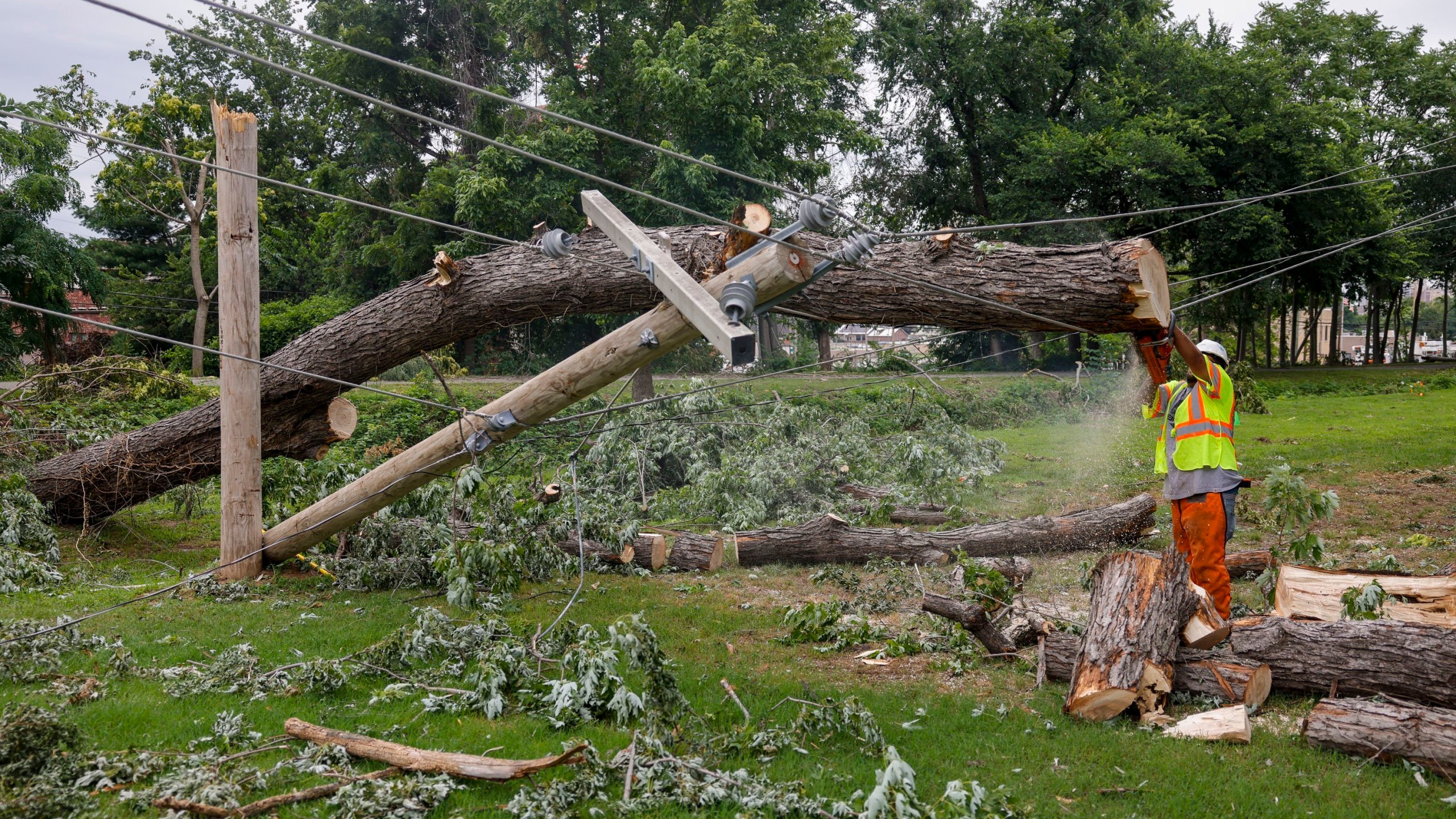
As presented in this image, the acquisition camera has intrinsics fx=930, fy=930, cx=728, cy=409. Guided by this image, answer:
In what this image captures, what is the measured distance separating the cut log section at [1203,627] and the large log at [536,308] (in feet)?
5.12

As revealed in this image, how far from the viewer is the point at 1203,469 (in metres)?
5.62

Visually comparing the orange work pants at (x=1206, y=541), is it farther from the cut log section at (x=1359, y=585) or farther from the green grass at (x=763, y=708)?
the green grass at (x=763, y=708)

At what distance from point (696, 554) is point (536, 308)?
8.03 ft

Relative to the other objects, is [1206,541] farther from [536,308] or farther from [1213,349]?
[536,308]

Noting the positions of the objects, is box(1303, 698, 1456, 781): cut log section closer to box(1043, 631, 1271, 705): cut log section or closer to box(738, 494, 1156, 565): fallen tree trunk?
box(1043, 631, 1271, 705): cut log section

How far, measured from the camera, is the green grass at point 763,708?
3631 mm

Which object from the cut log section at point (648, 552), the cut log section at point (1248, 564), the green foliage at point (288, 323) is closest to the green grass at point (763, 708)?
the cut log section at point (648, 552)

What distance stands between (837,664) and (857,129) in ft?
54.8

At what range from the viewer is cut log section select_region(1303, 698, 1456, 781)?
3729 mm

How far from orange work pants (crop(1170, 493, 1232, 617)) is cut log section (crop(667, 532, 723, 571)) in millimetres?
3486

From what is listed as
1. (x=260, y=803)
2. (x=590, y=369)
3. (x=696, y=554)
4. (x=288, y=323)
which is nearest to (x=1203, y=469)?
(x=590, y=369)

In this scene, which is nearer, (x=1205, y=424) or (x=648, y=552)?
(x=1205, y=424)

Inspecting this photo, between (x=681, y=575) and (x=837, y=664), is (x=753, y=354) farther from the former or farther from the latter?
(x=681, y=575)

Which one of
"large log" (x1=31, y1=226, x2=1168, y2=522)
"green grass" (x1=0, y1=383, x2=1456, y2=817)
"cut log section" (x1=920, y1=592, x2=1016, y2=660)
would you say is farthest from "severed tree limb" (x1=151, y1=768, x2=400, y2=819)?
"large log" (x1=31, y1=226, x2=1168, y2=522)
